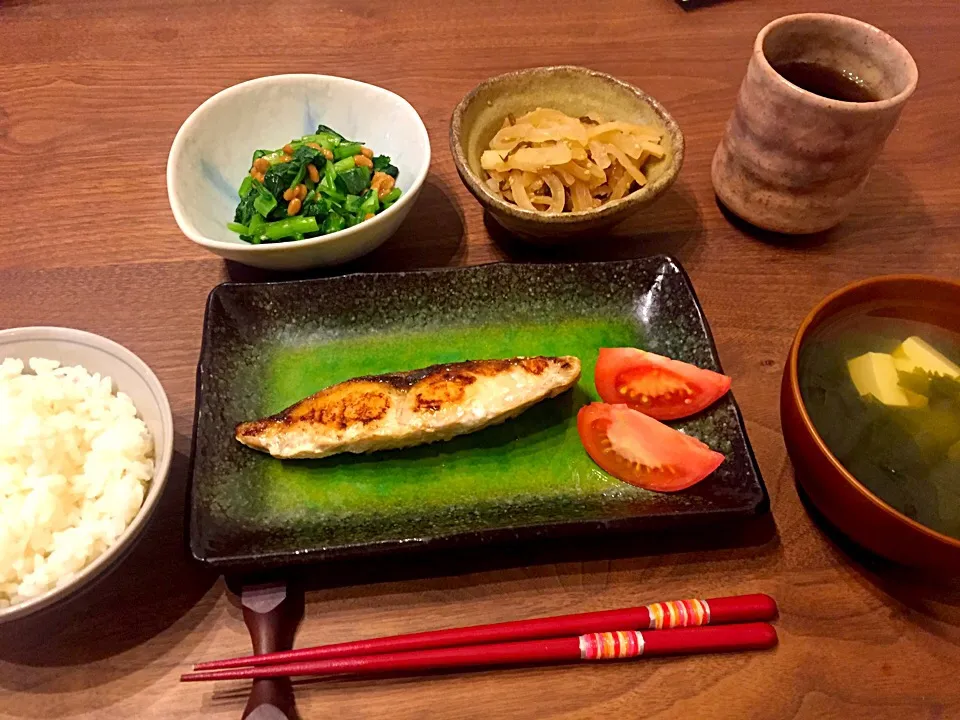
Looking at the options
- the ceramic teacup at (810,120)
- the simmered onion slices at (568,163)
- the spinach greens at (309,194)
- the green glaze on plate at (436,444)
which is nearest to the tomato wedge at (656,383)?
the green glaze on plate at (436,444)

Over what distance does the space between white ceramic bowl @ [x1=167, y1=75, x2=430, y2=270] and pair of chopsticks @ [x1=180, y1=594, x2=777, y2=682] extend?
0.96 meters

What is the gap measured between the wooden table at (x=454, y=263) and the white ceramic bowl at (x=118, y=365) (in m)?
0.20

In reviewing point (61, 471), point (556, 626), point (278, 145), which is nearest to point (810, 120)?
point (556, 626)

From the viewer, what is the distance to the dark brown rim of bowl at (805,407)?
3.99 ft

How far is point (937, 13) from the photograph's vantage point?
114 inches

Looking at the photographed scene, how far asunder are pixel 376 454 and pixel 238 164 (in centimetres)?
106

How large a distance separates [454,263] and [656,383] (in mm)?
723

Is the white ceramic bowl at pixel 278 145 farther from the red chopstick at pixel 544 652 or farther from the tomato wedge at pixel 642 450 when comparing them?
the red chopstick at pixel 544 652

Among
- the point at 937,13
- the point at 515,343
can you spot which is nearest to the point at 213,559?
the point at 515,343

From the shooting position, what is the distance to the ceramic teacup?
1726 millimetres

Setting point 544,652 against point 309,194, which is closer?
point 544,652

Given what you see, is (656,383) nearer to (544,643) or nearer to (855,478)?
(855,478)

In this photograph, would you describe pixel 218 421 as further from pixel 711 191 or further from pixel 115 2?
pixel 115 2

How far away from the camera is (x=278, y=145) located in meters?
2.16
